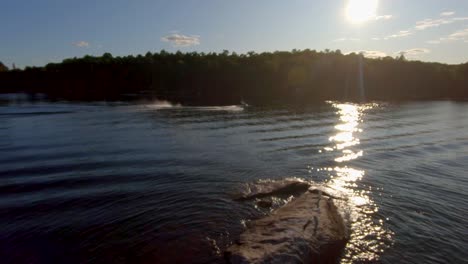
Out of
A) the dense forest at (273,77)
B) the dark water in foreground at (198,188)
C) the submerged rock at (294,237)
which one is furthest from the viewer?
the dense forest at (273,77)

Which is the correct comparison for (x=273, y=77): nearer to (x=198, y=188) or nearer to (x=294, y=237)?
(x=198, y=188)

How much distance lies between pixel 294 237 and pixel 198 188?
33.5 ft

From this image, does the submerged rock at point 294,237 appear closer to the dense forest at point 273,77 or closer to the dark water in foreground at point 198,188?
the dark water in foreground at point 198,188

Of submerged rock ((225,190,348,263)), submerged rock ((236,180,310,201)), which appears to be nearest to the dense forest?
submerged rock ((236,180,310,201))

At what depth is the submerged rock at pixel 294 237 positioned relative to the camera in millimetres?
13695

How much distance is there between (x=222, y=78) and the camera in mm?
174625

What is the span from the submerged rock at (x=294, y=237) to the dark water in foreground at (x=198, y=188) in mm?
814

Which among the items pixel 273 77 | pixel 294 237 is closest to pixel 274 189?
pixel 294 237

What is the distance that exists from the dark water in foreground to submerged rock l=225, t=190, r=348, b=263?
0.81m

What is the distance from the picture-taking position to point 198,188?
2380 cm

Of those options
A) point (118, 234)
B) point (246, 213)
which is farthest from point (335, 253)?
point (118, 234)

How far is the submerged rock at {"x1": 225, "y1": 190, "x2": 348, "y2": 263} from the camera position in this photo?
1370 cm

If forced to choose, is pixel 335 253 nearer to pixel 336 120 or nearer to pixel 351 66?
pixel 336 120

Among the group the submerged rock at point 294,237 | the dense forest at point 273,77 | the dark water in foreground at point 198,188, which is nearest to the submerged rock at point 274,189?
the dark water in foreground at point 198,188
